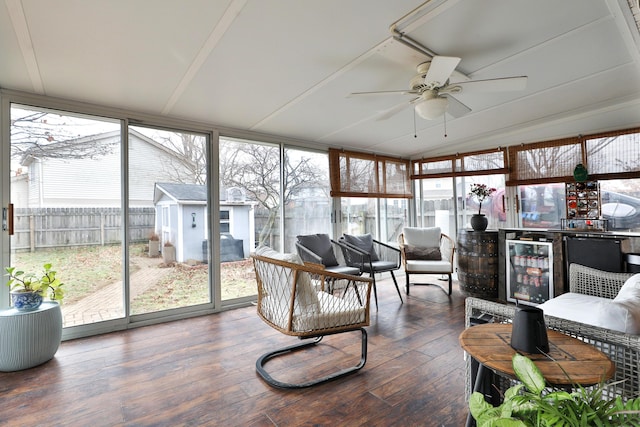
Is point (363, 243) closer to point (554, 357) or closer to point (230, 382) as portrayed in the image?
point (230, 382)

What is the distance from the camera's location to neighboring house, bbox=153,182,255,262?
344 cm

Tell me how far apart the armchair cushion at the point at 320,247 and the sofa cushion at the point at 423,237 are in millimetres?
1324

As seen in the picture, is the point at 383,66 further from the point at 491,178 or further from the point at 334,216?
the point at 491,178

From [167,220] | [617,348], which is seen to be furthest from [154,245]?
[617,348]

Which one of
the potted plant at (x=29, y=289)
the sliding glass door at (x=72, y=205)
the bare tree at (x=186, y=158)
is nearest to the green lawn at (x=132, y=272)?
the sliding glass door at (x=72, y=205)

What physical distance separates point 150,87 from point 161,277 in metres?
2.00

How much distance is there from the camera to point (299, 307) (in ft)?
6.66

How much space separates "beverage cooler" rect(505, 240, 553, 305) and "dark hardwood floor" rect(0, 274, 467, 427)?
1.19m

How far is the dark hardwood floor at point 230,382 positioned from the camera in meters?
1.73

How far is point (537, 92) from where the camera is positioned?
2990 millimetres

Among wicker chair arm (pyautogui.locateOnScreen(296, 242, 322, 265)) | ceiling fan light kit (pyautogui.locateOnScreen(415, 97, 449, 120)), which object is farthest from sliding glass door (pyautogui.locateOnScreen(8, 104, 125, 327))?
ceiling fan light kit (pyautogui.locateOnScreen(415, 97, 449, 120))

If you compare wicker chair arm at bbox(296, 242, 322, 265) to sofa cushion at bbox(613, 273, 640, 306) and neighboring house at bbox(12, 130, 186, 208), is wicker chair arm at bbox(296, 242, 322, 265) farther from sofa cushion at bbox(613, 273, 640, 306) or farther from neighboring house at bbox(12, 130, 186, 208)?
sofa cushion at bbox(613, 273, 640, 306)

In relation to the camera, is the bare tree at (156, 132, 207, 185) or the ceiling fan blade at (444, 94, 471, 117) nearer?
the ceiling fan blade at (444, 94, 471, 117)

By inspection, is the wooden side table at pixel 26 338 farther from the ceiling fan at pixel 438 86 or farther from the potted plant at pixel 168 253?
the ceiling fan at pixel 438 86
